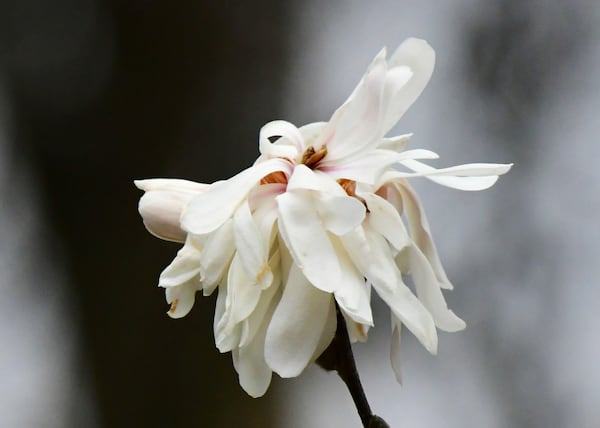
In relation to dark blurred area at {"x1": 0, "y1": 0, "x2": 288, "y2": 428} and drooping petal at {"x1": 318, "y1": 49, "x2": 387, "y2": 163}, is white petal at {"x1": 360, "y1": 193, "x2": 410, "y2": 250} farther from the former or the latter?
dark blurred area at {"x1": 0, "y1": 0, "x2": 288, "y2": 428}

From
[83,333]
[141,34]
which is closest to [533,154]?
[141,34]

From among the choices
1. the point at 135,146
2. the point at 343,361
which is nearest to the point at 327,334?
the point at 343,361

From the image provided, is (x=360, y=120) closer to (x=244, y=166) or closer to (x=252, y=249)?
(x=252, y=249)

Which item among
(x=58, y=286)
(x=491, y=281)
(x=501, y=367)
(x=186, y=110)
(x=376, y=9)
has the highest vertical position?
(x=376, y=9)

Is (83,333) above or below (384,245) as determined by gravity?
below

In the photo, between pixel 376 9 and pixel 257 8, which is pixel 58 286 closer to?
pixel 257 8

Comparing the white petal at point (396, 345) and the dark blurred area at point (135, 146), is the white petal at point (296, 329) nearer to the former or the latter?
the white petal at point (396, 345)

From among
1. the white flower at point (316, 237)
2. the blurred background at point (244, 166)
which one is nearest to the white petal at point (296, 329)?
the white flower at point (316, 237)
